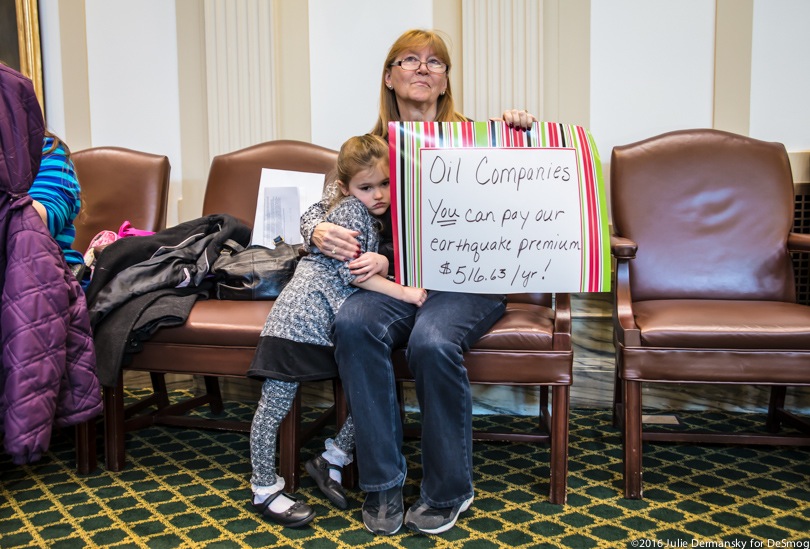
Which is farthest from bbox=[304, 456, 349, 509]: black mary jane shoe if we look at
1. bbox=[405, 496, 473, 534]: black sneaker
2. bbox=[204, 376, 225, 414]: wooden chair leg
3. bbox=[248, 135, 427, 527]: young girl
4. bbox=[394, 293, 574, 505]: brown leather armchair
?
bbox=[204, 376, 225, 414]: wooden chair leg

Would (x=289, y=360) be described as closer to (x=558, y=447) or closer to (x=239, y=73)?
(x=558, y=447)

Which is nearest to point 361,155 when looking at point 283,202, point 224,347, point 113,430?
point 224,347

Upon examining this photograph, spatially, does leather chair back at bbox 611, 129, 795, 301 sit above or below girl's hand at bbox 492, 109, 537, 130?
below

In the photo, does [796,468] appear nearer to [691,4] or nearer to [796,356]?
[796,356]

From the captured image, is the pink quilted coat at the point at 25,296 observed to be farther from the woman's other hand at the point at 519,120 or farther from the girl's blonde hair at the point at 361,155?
the woman's other hand at the point at 519,120

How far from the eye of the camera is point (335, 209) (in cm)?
200

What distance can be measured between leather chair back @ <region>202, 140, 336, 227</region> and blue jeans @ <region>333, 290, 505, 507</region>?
1031 millimetres

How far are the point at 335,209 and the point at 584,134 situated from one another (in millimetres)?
722

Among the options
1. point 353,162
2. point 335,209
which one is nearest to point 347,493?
point 335,209

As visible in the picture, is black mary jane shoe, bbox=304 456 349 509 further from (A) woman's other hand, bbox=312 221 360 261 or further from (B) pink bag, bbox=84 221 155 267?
(B) pink bag, bbox=84 221 155 267

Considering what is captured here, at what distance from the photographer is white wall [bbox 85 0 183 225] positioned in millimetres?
3209

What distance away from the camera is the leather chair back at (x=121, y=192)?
2844mm

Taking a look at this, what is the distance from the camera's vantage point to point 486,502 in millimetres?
1979

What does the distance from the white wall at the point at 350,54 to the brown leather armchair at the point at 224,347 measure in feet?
1.09
